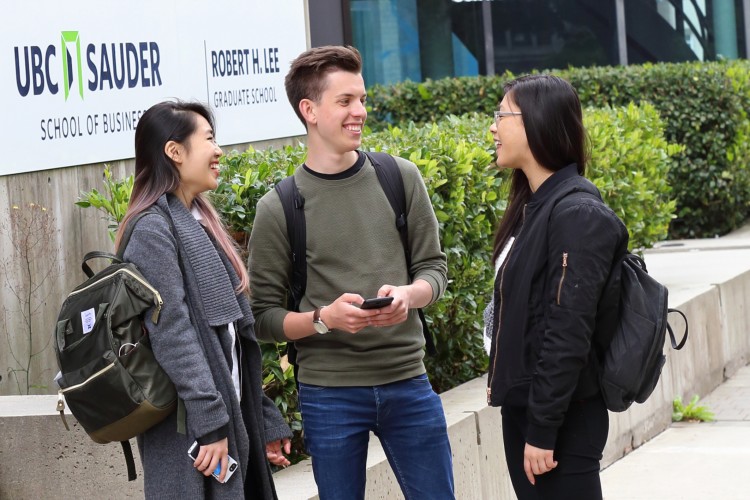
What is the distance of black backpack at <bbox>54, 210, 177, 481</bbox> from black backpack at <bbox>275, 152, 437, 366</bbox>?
2.00ft

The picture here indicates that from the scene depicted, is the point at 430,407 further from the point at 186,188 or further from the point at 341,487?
the point at 186,188

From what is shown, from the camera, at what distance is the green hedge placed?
1262cm

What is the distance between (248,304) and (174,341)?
0.37 meters

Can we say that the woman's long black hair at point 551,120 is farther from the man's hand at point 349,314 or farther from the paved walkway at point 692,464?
the paved walkway at point 692,464

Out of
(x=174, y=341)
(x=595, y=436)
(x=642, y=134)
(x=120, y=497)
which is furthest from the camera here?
(x=642, y=134)

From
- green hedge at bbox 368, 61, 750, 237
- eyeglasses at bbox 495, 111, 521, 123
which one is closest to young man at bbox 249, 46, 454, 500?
eyeglasses at bbox 495, 111, 521, 123

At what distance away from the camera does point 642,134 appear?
31.2 ft

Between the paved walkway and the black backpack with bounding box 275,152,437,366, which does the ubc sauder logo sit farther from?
the paved walkway

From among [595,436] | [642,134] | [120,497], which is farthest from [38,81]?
[642,134]

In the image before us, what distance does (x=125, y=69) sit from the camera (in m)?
6.22

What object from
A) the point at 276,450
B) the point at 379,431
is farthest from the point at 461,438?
the point at 276,450

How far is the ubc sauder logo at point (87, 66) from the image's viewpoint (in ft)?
18.3

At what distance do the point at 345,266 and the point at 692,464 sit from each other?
3.86m

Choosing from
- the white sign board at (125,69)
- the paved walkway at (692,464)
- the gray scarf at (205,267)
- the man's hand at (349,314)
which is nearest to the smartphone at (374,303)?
the man's hand at (349,314)
